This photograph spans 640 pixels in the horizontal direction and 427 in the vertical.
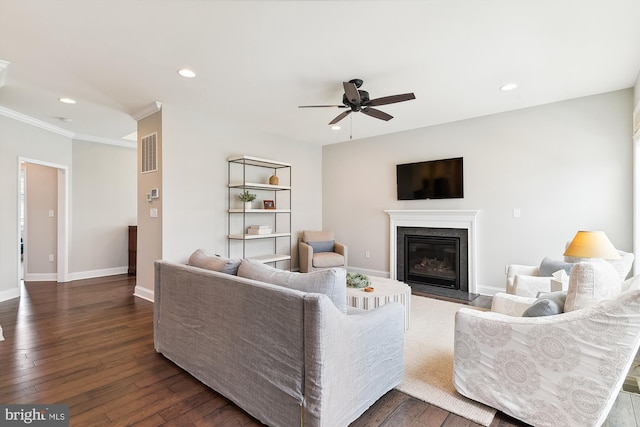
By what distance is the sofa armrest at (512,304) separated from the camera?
7.52 feet

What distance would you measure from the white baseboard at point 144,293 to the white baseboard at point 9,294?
5.16 ft

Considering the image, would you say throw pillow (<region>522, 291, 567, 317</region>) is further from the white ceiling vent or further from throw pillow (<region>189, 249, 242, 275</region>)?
the white ceiling vent

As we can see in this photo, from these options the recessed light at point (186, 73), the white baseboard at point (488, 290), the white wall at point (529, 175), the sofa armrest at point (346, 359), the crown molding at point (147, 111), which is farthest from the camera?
the white baseboard at point (488, 290)

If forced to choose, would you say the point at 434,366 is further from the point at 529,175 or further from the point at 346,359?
the point at 529,175

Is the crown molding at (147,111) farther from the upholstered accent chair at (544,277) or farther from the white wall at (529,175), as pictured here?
the upholstered accent chair at (544,277)

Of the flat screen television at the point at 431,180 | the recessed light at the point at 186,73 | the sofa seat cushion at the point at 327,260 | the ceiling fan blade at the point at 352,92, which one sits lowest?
the sofa seat cushion at the point at 327,260

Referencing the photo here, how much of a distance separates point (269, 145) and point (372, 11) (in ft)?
11.3

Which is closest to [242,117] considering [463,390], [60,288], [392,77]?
[392,77]

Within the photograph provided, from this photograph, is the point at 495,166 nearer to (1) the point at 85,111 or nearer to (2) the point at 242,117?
(2) the point at 242,117

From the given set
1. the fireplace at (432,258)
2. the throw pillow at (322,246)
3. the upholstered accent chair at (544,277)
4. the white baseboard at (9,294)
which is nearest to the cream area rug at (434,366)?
the upholstered accent chair at (544,277)

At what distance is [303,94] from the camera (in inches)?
141

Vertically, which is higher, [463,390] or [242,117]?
[242,117]

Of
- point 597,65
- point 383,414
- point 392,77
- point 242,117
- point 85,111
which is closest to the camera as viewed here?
point 383,414

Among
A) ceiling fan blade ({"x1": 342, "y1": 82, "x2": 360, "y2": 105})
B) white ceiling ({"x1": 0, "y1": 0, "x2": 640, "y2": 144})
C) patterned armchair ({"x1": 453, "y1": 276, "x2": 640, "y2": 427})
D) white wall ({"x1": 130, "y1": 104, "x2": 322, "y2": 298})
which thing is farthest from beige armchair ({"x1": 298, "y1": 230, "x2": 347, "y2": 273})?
patterned armchair ({"x1": 453, "y1": 276, "x2": 640, "y2": 427})
